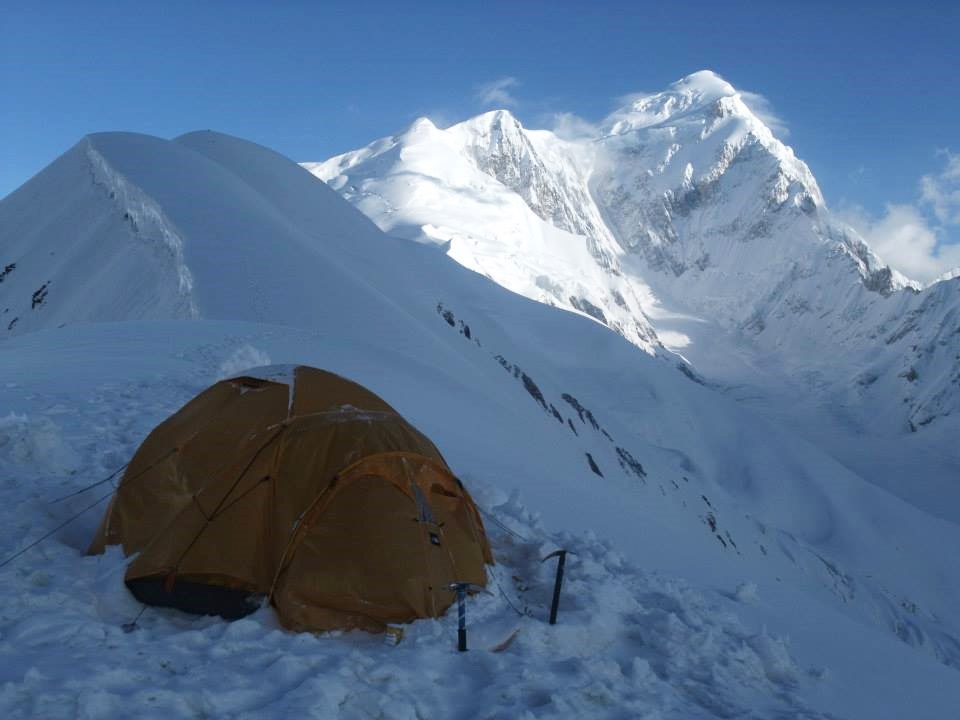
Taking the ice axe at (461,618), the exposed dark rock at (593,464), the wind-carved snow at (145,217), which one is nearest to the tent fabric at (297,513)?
the ice axe at (461,618)

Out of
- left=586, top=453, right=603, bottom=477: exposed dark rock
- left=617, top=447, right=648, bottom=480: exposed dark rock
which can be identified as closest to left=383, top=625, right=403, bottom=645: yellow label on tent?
left=586, top=453, right=603, bottom=477: exposed dark rock

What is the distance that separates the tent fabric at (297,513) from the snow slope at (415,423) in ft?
0.71

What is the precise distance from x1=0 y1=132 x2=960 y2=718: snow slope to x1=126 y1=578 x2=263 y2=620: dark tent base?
0.32 ft

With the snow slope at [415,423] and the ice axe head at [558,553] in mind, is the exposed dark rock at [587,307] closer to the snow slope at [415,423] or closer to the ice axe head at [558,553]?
the snow slope at [415,423]

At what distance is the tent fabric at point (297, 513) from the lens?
5312 millimetres

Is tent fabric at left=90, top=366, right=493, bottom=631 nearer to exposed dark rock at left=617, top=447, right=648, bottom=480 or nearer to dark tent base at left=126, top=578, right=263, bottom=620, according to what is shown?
dark tent base at left=126, top=578, right=263, bottom=620

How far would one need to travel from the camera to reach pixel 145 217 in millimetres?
25688

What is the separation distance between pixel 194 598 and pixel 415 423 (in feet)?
23.5

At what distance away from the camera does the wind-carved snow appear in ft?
68.6

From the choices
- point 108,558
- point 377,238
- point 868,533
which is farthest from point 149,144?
point 868,533

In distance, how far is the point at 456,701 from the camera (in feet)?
15.2

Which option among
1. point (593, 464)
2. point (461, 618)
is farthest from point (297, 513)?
point (593, 464)

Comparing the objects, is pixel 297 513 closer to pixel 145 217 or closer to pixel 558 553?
pixel 558 553

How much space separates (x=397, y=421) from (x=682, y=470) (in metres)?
Result: 41.1
